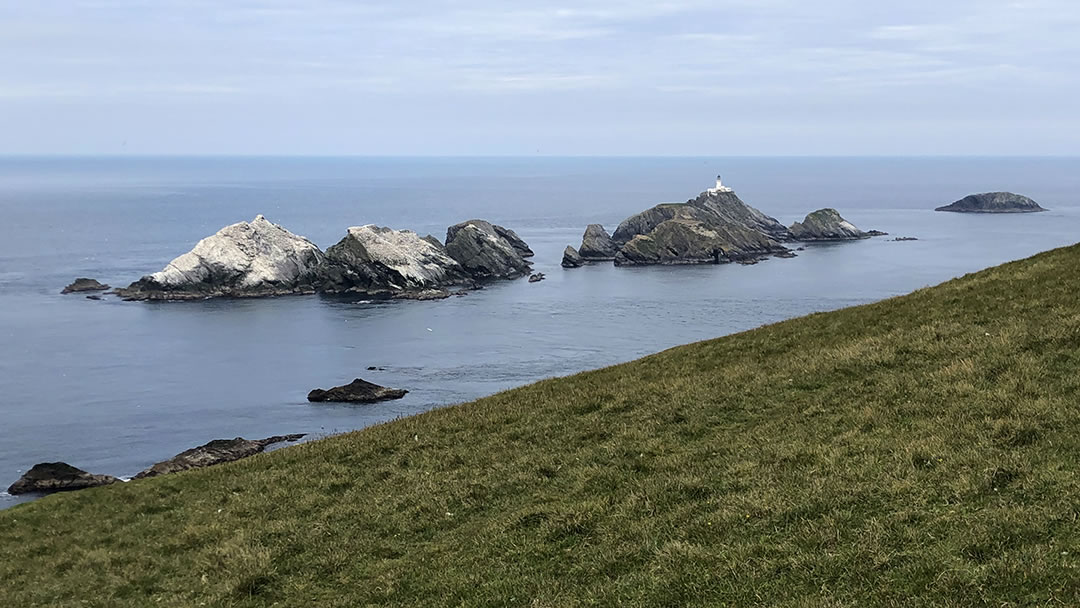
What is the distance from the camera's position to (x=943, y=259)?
173 meters

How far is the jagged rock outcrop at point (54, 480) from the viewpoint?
53.2 meters

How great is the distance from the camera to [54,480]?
2115 inches

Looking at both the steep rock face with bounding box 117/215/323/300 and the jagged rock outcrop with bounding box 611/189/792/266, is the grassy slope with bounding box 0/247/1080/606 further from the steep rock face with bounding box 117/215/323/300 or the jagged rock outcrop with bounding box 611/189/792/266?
the jagged rock outcrop with bounding box 611/189/792/266

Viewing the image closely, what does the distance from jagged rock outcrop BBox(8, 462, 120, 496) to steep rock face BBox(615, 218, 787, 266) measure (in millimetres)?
133851

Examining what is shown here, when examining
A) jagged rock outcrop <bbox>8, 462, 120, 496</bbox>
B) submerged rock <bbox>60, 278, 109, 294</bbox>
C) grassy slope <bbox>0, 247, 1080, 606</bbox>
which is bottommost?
jagged rock outcrop <bbox>8, 462, 120, 496</bbox>

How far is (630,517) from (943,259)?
17547cm

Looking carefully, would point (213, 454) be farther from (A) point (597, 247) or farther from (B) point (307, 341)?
(A) point (597, 247)

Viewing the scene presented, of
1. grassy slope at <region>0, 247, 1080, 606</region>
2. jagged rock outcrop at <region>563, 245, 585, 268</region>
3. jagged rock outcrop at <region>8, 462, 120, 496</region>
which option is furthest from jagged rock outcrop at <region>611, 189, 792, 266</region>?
grassy slope at <region>0, 247, 1080, 606</region>

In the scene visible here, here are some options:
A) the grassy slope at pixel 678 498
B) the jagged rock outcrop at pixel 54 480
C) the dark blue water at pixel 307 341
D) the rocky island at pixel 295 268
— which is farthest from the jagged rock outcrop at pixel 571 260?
the grassy slope at pixel 678 498

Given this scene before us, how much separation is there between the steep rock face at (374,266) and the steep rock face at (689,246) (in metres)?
48.7

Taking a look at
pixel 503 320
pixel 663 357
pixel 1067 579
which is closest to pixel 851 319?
pixel 663 357

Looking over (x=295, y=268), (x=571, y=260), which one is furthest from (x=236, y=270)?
(x=571, y=260)

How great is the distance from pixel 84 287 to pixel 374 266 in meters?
47.6

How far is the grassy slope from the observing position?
12914 millimetres
